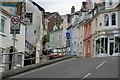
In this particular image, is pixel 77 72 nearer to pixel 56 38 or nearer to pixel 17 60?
pixel 17 60

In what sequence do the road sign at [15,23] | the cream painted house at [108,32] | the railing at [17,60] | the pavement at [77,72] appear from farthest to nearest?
the cream painted house at [108,32]
the railing at [17,60]
the road sign at [15,23]
the pavement at [77,72]

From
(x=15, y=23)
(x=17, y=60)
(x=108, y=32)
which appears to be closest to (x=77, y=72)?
(x=17, y=60)

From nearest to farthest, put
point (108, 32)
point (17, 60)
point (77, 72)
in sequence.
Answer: point (77, 72), point (17, 60), point (108, 32)

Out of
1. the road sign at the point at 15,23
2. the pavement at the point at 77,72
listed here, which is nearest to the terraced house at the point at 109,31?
the pavement at the point at 77,72

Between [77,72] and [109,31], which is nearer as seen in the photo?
[77,72]

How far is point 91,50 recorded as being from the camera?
44281 mm

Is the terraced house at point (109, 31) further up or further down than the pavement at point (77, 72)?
further up

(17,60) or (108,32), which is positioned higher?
(108,32)

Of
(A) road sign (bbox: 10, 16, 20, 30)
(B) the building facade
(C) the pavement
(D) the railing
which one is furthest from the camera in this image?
(B) the building facade

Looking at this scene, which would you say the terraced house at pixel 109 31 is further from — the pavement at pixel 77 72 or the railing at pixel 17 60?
the pavement at pixel 77 72

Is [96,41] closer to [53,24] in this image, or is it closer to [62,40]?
[62,40]

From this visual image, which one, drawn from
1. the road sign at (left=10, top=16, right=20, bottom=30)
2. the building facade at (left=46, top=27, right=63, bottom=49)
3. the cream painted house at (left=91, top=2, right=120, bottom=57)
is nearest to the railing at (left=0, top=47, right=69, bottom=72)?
the road sign at (left=10, top=16, right=20, bottom=30)

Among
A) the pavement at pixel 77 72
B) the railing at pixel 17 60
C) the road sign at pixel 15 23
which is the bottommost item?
the pavement at pixel 77 72

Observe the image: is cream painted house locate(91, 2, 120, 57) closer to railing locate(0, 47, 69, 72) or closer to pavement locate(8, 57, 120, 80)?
railing locate(0, 47, 69, 72)
